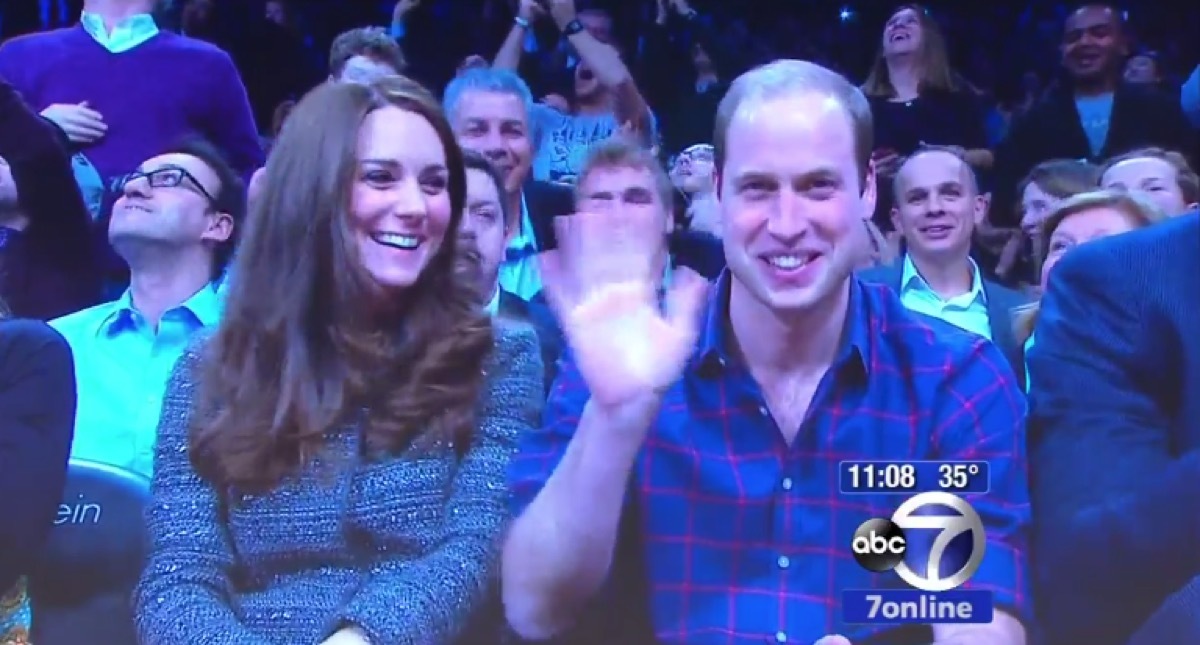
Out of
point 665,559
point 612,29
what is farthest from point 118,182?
point 665,559

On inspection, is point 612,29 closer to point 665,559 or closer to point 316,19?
point 316,19

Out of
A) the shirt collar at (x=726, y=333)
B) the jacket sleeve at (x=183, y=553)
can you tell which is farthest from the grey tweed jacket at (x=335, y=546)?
the shirt collar at (x=726, y=333)

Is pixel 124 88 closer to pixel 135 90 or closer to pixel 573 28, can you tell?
pixel 135 90

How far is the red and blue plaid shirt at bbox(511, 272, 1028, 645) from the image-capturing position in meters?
1.70

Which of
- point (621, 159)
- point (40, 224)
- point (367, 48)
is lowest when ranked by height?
point (40, 224)

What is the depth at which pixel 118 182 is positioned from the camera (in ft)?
5.94

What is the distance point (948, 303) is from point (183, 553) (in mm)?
976

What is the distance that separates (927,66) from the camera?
1.81 m

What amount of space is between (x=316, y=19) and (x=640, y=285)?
56 cm

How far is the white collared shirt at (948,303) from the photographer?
174cm

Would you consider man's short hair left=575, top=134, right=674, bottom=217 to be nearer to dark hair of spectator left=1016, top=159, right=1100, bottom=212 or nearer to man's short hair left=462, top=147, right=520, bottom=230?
man's short hair left=462, top=147, right=520, bottom=230

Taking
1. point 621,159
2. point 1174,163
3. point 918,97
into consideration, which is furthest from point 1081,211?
point 621,159

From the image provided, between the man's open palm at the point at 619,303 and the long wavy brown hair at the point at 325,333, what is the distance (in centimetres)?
12

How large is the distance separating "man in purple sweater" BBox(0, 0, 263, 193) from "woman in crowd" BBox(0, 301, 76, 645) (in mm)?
233
